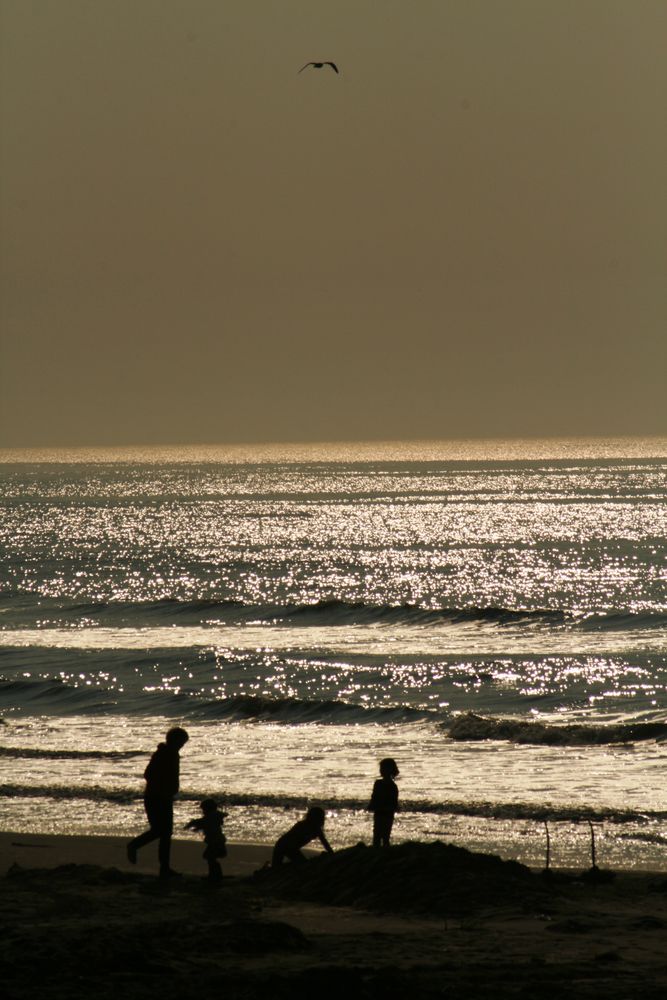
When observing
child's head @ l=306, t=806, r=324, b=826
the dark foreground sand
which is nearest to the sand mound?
the dark foreground sand

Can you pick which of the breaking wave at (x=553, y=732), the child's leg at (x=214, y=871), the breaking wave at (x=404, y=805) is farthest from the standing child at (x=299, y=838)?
the breaking wave at (x=553, y=732)

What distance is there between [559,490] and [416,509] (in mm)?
48251

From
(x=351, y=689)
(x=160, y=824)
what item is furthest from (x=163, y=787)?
(x=351, y=689)

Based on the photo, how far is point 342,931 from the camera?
1228 centimetres

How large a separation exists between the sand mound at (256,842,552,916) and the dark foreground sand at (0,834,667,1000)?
0.02m

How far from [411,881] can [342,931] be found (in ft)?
5.74

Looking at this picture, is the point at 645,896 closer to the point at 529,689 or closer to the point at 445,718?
the point at 445,718

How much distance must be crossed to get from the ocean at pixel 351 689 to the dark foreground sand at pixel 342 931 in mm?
4352

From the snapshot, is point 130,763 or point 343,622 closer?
point 130,763

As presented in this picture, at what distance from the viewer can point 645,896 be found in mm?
14453

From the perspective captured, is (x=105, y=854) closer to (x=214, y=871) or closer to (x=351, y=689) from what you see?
(x=214, y=871)

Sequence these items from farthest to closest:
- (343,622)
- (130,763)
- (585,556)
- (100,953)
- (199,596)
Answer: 1. (585,556)
2. (199,596)
3. (343,622)
4. (130,763)
5. (100,953)

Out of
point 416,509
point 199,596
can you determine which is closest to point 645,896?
point 199,596

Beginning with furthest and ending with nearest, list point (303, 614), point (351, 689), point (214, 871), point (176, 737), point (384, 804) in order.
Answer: point (303, 614) → point (351, 689) → point (384, 804) → point (214, 871) → point (176, 737)
